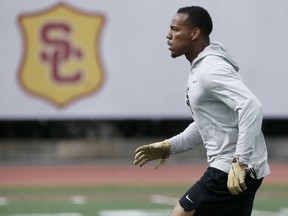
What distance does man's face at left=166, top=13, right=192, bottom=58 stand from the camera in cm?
595

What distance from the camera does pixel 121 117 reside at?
73.4ft

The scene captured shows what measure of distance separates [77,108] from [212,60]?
16.5 m

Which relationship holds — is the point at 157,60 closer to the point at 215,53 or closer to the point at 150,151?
the point at 150,151

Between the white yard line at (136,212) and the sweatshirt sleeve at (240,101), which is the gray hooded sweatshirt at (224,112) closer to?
the sweatshirt sleeve at (240,101)

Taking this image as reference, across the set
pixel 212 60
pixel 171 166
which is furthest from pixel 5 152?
pixel 212 60

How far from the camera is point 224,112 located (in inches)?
227

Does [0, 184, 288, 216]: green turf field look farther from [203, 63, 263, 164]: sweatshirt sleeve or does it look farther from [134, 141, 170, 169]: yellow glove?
[203, 63, 263, 164]: sweatshirt sleeve

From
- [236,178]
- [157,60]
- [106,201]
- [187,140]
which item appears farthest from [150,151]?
[157,60]

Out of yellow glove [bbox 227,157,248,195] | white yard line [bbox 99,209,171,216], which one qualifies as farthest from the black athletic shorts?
white yard line [bbox 99,209,171,216]

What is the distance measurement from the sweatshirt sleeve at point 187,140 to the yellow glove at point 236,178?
0.89 metres

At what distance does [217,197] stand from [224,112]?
508 mm

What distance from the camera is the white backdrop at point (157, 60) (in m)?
22.1

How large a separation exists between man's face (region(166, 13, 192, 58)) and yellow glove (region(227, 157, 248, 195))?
84cm

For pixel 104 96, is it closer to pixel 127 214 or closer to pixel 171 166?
pixel 171 166
